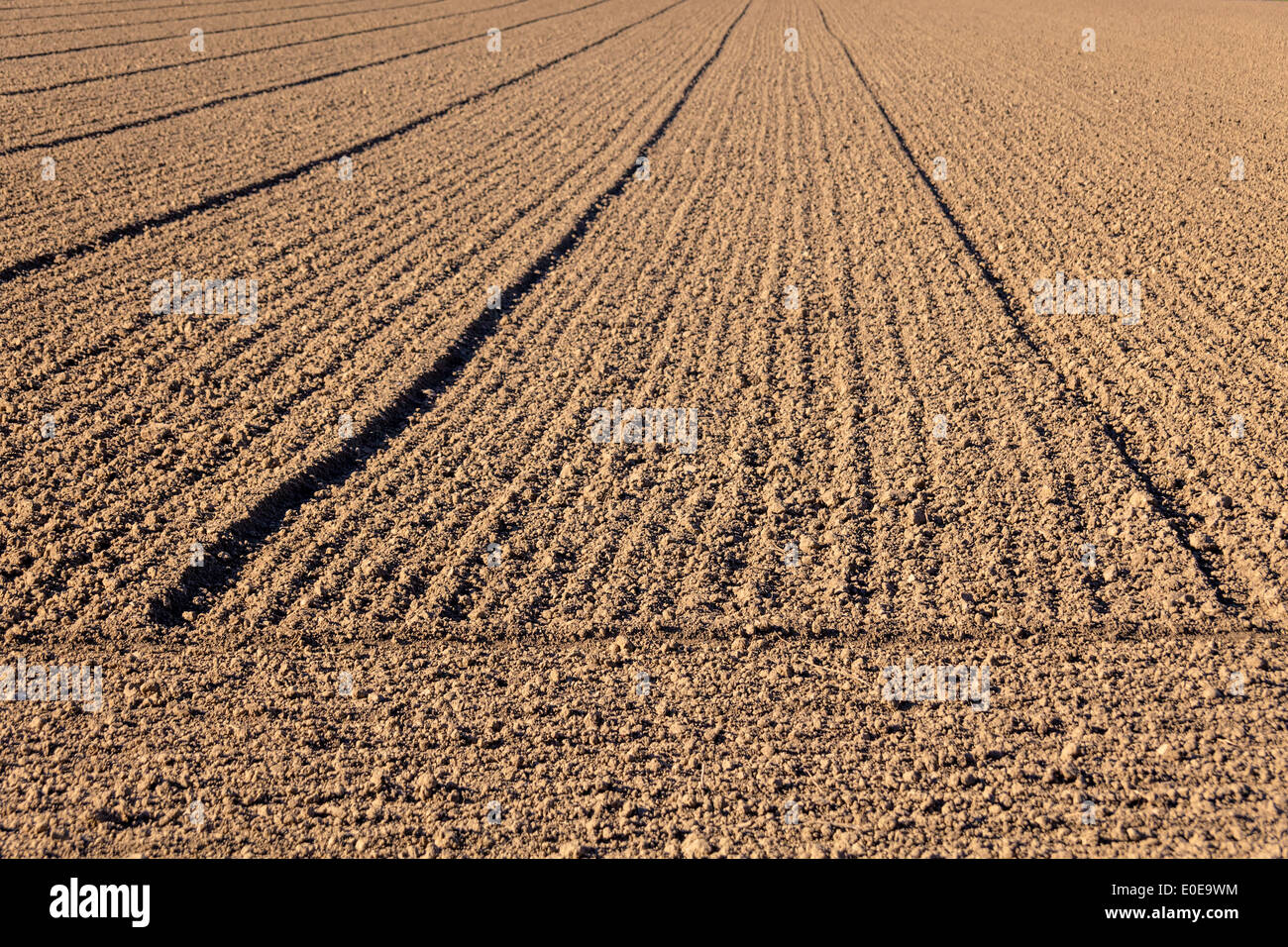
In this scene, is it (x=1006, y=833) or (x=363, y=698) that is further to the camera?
(x=363, y=698)

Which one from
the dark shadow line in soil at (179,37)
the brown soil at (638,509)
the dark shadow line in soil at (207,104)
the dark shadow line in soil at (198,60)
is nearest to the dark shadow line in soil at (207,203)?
the brown soil at (638,509)

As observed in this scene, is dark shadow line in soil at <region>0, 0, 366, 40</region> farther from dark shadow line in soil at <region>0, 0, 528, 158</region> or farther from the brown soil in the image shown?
the brown soil

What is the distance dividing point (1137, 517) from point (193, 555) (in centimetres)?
497

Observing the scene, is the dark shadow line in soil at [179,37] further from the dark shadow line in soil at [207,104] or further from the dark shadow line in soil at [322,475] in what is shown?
the dark shadow line in soil at [322,475]

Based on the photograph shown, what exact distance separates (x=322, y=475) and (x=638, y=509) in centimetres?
187

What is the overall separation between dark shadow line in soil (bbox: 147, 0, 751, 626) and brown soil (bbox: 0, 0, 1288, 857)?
29 millimetres

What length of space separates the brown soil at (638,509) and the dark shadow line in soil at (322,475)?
29 millimetres

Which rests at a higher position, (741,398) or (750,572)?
(741,398)

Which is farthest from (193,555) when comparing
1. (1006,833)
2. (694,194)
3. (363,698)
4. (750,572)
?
(694,194)

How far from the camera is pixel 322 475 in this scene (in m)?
5.36

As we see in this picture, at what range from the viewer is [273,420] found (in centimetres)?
586

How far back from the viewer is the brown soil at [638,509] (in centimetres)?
344

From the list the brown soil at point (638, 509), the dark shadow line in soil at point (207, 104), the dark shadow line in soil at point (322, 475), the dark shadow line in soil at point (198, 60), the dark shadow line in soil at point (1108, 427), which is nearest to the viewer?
the brown soil at point (638, 509)
